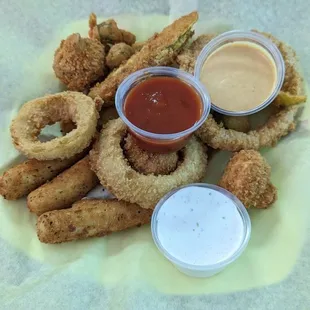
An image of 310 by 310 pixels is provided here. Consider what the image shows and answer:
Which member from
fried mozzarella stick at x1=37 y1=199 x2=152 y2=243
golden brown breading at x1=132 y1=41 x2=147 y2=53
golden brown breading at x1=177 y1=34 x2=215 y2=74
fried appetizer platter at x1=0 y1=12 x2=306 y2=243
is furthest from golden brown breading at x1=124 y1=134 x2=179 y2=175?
golden brown breading at x1=132 y1=41 x2=147 y2=53

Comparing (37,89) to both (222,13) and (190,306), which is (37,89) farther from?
(190,306)

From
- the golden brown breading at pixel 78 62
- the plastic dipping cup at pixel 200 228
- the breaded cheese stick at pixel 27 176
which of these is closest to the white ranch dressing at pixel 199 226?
the plastic dipping cup at pixel 200 228

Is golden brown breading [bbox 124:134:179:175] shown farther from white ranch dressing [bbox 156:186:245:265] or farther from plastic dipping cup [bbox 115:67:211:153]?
white ranch dressing [bbox 156:186:245:265]

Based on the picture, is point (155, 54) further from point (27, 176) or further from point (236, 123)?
point (27, 176)

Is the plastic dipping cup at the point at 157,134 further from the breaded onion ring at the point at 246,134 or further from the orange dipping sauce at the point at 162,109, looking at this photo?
the breaded onion ring at the point at 246,134

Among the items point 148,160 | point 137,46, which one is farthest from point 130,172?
point 137,46

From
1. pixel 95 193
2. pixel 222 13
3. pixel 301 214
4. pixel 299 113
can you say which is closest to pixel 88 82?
pixel 95 193
